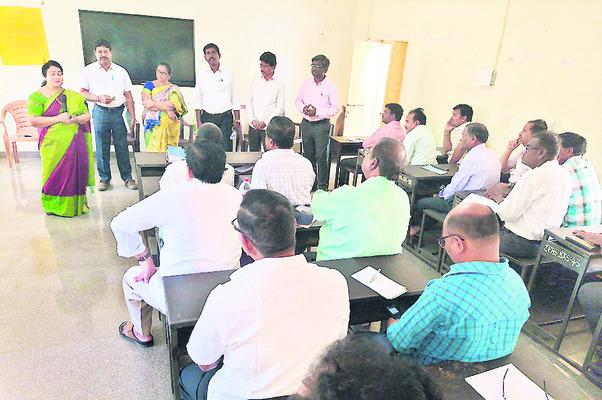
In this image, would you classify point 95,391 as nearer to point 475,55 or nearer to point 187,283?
point 187,283

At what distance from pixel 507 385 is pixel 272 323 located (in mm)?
772

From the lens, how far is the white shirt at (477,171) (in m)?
3.50

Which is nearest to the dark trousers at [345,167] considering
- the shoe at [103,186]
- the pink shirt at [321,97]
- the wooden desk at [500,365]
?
the pink shirt at [321,97]

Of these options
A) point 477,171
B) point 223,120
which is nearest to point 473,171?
point 477,171

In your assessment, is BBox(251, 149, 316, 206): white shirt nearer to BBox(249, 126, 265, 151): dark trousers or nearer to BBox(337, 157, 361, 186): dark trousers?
BBox(337, 157, 361, 186): dark trousers

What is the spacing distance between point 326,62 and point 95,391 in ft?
13.6

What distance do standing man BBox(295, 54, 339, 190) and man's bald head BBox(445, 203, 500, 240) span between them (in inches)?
149

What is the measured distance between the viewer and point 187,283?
1.72 m

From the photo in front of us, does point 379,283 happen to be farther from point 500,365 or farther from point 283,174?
point 283,174

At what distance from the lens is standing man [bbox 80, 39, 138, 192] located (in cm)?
446

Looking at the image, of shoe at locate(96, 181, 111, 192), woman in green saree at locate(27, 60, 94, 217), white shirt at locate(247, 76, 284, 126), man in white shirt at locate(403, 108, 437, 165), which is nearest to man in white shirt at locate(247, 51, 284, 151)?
white shirt at locate(247, 76, 284, 126)

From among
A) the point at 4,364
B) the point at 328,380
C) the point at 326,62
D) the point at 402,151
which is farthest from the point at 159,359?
the point at 326,62

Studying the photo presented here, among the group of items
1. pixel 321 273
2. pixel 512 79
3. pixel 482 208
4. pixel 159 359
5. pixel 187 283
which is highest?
pixel 512 79

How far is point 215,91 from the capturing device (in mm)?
5117
